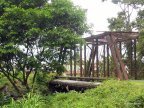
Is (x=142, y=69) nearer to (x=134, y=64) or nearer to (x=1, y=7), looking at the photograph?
(x=134, y=64)

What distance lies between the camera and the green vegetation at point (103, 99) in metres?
9.12

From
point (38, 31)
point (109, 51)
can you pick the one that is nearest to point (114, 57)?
point (38, 31)

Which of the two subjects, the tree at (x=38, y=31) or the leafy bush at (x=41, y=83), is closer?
the tree at (x=38, y=31)

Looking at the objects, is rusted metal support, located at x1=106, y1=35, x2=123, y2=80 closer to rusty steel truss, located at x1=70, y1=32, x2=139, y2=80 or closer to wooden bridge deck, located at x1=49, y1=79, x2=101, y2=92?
rusty steel truss, located at x1=70, y1=32, x2=139, y2=80

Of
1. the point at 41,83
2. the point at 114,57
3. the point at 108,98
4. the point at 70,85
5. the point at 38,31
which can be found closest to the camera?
the point at 108,98

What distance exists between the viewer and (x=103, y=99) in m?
9.94

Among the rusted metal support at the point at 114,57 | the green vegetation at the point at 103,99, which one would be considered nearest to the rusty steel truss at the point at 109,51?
the rusted metal support at the point at 114,57

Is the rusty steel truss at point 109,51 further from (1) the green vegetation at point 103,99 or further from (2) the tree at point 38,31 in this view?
(1) the green vegetation at point 103,99

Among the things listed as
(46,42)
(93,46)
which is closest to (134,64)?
(93,46)

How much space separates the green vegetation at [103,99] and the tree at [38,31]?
1.74m

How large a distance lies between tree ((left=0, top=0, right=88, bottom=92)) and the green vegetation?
5.71 ft

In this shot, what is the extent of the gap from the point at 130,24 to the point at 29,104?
1311 cm

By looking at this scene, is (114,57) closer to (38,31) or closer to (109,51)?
(38,31)

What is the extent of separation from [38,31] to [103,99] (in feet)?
13.0
